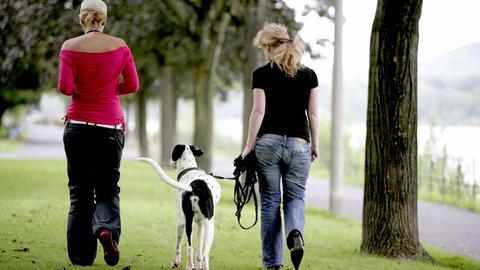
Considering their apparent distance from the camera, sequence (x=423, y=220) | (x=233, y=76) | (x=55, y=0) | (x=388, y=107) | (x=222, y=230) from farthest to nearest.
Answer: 1. (x=233, y=76)
2. (x=55, y=0)
3. (x=423, y=220)
4. (x=222, y=230)
5. (x=388, y=107)

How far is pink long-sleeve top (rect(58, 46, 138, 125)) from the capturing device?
6707mm

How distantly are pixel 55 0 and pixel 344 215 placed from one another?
7.41 meters

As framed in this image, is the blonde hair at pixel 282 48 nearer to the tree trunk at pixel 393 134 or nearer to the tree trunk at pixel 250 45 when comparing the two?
the tree trunk at pixel 393 134

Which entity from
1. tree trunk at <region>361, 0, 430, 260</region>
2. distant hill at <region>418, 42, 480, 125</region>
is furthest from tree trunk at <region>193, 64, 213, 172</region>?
distant hill at <region>418, 42, 480, 125</region>

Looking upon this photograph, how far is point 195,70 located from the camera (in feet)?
66.9

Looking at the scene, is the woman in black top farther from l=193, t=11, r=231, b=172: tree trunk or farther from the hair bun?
l=193, t=11, r=231, b=172: tree trunk

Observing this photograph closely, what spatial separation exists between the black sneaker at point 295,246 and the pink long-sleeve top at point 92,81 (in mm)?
1817

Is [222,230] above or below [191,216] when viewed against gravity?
below

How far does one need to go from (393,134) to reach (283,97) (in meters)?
2.48

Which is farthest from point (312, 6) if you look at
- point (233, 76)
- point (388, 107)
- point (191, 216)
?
point (233, 76)

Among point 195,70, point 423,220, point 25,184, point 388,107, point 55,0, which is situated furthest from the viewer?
point 195,70

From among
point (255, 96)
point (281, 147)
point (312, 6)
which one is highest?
point (312, 6)

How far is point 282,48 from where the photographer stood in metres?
7.00

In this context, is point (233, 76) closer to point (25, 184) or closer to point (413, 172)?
point (25, 184)
